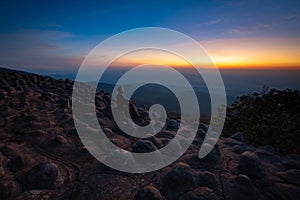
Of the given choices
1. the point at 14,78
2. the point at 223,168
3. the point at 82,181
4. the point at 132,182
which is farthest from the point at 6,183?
the point at 14,78

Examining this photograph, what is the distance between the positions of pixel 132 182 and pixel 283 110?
1218 cm

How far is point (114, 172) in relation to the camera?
703 cm

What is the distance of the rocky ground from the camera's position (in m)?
5.92

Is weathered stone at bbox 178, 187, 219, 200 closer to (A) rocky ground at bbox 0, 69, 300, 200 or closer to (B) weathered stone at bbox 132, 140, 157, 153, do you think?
(A) rocky ground at bbox 0, 69, 300, 200

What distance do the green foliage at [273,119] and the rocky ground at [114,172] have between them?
6.85 ft

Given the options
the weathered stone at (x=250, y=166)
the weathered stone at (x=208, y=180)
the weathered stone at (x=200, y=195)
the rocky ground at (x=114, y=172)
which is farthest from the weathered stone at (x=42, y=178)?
the weathered stone at (x=250, y=166)

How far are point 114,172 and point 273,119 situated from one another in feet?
40.2

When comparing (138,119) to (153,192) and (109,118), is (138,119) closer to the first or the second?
(109,118)

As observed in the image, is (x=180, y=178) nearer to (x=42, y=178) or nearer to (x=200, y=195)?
(x=200, y=195)

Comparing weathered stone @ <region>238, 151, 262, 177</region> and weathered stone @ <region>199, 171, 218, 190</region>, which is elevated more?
weathered stone @ <region>238, 151, 262, 177</region>

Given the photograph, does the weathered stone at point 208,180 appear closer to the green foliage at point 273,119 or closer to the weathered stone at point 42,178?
the weathered stone at point 42,178

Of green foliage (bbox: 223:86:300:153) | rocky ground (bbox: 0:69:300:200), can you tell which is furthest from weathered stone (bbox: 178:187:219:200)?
green foliage (bbox: 223:86:300:153)

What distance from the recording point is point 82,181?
6406mm

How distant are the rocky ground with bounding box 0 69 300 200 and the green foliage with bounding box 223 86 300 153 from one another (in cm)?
209
